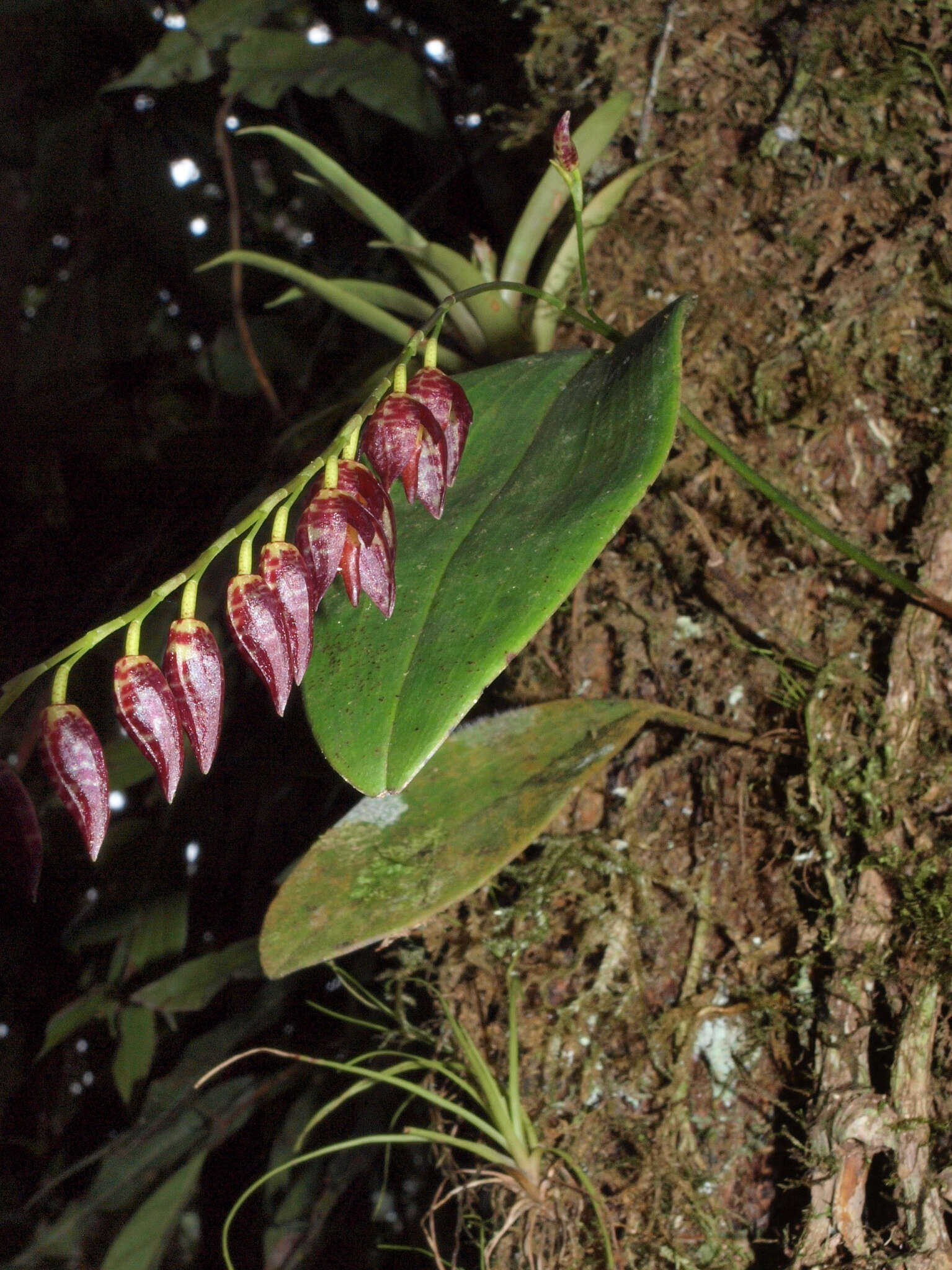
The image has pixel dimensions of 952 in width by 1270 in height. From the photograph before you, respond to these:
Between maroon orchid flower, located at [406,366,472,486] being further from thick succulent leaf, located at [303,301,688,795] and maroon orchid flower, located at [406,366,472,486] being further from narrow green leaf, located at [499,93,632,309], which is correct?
narrow green leaf, located at [499,93,632,309]

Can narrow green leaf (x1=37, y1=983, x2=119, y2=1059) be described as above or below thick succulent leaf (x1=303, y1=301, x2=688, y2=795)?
below

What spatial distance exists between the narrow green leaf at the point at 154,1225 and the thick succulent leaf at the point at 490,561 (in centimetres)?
97

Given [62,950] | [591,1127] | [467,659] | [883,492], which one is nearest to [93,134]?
[62,950]

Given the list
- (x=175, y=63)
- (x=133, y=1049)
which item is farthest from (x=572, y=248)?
(x=133, y=1049)

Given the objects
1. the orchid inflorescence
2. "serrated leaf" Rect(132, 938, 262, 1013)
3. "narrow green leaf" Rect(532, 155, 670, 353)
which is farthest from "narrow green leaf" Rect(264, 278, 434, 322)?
"serrated leaf" Rect(132, 938, 262, 1013)

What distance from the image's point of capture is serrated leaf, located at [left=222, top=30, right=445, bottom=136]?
1427 millimetres

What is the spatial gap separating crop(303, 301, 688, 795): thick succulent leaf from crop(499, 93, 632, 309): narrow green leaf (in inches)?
16.0

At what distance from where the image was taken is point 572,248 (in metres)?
1.02

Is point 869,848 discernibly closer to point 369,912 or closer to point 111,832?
point 369,912

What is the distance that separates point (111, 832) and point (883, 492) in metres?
1.16

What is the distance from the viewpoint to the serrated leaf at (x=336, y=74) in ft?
4.68

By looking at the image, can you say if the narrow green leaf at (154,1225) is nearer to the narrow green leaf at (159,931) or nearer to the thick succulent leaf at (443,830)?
the narrow green leaf at (159,931)

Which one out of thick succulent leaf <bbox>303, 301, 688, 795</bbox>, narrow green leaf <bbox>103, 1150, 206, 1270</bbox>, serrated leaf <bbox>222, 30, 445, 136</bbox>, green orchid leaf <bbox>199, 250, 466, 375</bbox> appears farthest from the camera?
serrated leaf <bbox>222, 30, 445, 136</bbox>

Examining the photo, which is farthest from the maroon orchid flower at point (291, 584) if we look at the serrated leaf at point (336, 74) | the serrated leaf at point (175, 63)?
the serrated leaf at point (175, 63)
